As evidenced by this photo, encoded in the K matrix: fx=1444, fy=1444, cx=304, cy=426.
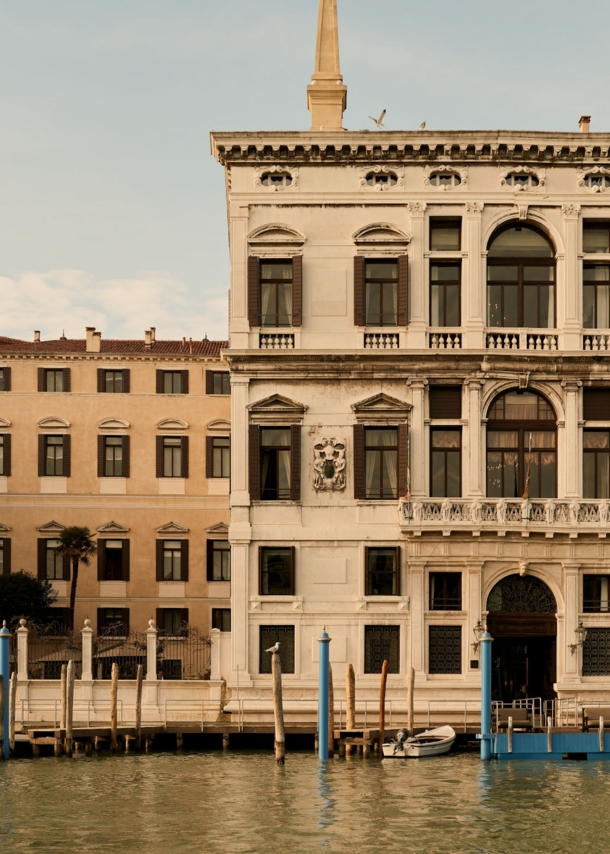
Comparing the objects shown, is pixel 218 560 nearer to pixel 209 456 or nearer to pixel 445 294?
pixel 209 456

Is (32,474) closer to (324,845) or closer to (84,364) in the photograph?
(84,364)

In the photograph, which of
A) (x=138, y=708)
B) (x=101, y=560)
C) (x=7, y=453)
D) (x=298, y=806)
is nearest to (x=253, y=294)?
(x=138, y=708)

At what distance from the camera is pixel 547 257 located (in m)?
37.9

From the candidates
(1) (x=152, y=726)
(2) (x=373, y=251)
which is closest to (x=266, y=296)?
(2) (x=373, y=251)

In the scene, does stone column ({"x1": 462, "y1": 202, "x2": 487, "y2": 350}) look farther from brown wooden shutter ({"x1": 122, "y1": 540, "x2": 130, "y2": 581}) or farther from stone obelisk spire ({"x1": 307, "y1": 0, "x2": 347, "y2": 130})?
brown wooden shutter ({"x1": 122, "y1": 540, "x2": 130, "y2": 581})

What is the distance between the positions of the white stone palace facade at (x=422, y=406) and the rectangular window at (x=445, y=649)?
51 mm

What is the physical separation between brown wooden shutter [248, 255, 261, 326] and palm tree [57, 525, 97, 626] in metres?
17.5

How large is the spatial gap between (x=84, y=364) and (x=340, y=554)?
20749 mm

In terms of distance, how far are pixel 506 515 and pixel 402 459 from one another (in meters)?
2.99

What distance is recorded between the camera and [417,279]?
3744 centimetres

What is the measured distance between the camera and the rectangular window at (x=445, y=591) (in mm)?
36844

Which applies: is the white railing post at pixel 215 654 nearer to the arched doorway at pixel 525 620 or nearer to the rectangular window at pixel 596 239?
the arched doorway at pixel 525 620

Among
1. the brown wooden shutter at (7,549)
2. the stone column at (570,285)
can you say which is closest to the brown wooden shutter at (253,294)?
the stone column at (570,285)

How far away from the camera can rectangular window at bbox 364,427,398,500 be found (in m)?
37.2
